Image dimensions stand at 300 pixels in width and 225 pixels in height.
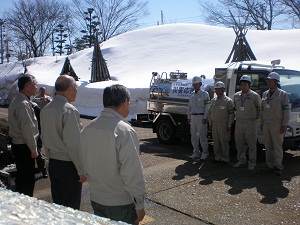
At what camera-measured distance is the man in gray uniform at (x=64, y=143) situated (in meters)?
3.37

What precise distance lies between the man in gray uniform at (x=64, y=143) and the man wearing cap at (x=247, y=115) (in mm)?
4210

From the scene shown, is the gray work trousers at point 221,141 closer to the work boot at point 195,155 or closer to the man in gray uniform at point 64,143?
the work boot at point 195,155

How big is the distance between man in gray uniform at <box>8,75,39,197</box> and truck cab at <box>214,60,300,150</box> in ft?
16.0

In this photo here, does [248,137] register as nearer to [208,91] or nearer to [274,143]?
[274,143]

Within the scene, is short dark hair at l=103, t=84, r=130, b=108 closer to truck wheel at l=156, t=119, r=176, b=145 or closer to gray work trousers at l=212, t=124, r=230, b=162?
gray work trousers at l=212, t=124, r=230, b=162

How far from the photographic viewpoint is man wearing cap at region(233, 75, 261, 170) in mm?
6809

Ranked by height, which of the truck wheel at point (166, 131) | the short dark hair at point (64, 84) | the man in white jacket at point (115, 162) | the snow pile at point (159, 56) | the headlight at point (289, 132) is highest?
the snow pile at point (159, 56)

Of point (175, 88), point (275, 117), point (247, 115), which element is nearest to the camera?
point (275, 117)

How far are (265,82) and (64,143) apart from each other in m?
5.63

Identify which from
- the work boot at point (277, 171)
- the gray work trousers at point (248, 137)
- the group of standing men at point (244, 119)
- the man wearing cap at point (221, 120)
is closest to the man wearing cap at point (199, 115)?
the group of standing men at point (244, 119)

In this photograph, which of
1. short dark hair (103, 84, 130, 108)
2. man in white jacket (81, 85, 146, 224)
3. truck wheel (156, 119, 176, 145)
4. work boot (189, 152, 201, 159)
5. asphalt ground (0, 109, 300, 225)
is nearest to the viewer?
man in white jacket (81, 85, 146, 224)

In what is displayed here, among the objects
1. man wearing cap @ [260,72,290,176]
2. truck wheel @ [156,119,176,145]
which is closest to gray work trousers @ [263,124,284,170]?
man wearing cap @ [260,72,290,176]


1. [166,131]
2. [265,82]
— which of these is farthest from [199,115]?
[166,131]

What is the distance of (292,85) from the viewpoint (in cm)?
754
